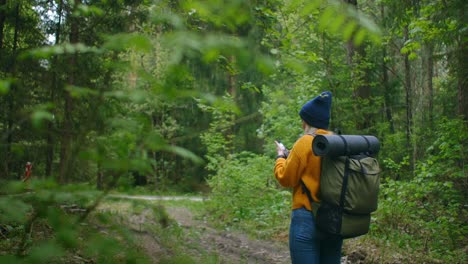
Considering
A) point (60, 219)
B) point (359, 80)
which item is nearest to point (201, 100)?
point (60, 219)

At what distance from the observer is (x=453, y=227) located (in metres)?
7.21

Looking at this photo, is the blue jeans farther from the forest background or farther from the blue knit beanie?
the forest background

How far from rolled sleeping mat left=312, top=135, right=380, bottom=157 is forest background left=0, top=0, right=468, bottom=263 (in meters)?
0.47

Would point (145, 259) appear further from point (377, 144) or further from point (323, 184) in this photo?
point (377, 144)

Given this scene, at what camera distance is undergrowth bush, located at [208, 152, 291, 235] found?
10477 millimetres

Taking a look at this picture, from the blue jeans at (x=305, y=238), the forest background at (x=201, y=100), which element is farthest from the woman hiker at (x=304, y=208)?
the forest background at (x=201, y=100)

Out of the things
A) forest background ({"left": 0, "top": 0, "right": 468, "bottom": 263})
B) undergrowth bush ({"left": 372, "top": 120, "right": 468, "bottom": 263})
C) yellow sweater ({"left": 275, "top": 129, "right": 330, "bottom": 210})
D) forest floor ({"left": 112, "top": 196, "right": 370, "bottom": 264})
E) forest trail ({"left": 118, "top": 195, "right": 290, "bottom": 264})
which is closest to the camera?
forest background ({"left": 0, "top": 0, "right": 468, "bottom": 263})

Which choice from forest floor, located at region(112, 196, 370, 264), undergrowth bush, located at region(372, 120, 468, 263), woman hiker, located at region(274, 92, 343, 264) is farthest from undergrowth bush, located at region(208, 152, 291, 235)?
woman hiker, located at region(274, 92, 343, 264)

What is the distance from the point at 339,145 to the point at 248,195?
8380 mm

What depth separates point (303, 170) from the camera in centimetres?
353

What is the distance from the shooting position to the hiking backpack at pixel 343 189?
133 inches

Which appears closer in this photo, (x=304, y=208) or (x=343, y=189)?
(x=343, y=189)

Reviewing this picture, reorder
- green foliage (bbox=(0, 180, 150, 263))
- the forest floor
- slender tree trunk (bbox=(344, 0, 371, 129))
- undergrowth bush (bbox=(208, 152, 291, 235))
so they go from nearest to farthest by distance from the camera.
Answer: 1. green foliage (bbox=(0, 180, 150, 263))
2. the forest floor
3. undergrowth bush (bbox=(208, 152, 291, 235))
4. slender tree trunk (bbox=(344, 0, 371, 129))

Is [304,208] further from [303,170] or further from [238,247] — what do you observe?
[238,247]
